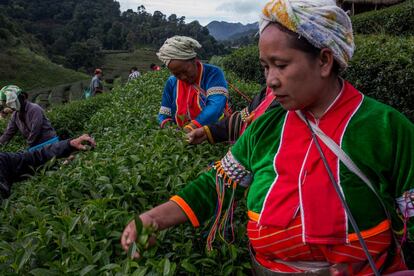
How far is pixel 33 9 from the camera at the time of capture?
2820 inches

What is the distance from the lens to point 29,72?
43812 mm

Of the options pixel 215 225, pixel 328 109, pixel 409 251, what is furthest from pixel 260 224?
pixel 409 251

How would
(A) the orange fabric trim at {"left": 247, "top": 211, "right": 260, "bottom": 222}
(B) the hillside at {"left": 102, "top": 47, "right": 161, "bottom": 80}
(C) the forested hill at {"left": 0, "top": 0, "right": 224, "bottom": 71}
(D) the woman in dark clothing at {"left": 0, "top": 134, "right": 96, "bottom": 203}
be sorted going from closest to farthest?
(A) the orange fabric trim at {"left": 247, "top": 211, "right": 260, "bottom": 222} < (D) the woman in dark clothing at {"left": 0, "top": 134, "right": 96, "bottom": 203} < (B) the hillside at {"left": 102, "top": 47, "right": 161, "bottom": 80} < (C) the forested hill at {"left": 0, "top": 0, "right": 224, "bottom": 71}

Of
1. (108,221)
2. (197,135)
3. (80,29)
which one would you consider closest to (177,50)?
(197,135)

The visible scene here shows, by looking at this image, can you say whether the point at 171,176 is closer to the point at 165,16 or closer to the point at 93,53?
the point at 93,53

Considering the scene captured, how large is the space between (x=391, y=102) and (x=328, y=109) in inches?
155

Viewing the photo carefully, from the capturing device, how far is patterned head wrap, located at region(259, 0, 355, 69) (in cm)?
122

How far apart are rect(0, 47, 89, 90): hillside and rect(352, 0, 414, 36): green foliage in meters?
36.6

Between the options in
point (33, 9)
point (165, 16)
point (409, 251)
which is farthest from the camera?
point (165, 16)

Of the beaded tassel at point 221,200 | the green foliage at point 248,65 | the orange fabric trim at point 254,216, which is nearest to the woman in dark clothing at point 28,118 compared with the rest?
the beaded tassel at point 221,200

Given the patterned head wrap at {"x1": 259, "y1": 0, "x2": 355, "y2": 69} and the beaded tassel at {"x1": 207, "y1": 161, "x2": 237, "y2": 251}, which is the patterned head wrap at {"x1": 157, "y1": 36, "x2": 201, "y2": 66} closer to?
the beaded tassel at {"x1": 207, "y1": 161, "x2": 237, "y2": 251}

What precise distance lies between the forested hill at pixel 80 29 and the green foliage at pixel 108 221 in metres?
49.7

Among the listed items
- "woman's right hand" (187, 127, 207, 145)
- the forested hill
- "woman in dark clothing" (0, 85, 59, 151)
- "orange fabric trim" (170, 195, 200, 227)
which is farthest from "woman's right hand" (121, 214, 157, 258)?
the forested hill

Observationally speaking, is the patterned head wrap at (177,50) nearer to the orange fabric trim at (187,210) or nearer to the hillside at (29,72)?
the orange fabric trim at (187,210)
